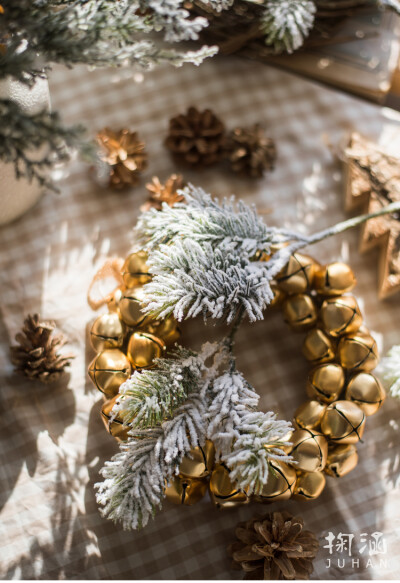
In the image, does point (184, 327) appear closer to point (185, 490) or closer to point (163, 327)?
point (163, 327)

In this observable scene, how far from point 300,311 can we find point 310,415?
0.38 ft

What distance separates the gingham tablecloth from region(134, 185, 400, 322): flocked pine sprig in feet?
Result: 0.41

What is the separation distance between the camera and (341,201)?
2.29 ft

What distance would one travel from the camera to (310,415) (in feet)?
1.79

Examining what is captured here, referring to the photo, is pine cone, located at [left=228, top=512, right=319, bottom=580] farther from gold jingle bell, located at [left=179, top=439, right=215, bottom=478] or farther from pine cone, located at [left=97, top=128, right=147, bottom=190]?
pine cone, located at [left=97, top=128, right=147, bottom=190]

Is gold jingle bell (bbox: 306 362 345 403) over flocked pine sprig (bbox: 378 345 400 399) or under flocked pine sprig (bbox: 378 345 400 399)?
over

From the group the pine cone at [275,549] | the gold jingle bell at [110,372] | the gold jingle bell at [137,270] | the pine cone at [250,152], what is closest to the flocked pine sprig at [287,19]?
the pine cone at [250,152]

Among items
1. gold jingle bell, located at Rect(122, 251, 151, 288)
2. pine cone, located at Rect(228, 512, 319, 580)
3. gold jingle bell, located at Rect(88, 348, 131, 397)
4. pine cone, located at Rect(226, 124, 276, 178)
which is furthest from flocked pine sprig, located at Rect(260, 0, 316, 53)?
pine cone, located at Rect(228, 512, 319, 580)

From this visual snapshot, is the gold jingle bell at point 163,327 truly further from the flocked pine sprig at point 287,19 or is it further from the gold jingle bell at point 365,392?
the flocked pine sprig at point 287,19

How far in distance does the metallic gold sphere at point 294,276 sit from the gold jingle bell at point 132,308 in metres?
0.16

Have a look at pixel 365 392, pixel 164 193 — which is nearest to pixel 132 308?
pixel 164 193

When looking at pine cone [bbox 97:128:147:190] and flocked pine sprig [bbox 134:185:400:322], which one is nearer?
flocked pine sprig [bbox 134:185:400:322]

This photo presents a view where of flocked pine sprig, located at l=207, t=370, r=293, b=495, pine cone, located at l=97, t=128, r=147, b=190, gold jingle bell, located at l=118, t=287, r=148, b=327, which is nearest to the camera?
flocked pine sprig, located at l=207, t=370, r=293, b=495

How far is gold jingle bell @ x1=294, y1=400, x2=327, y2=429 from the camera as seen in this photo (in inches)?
21.4
